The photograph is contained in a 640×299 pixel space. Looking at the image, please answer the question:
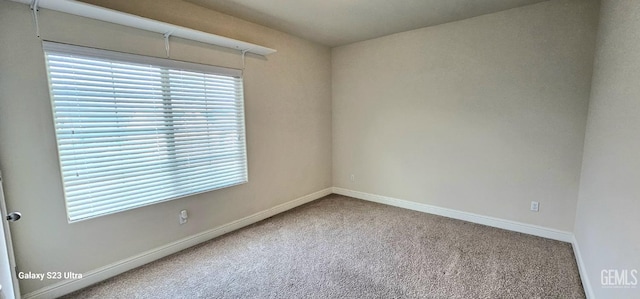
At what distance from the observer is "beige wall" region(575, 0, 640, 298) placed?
55.4 inches

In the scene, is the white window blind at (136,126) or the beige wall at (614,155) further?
the white window blind at (136,126)

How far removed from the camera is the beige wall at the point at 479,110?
2.78 m

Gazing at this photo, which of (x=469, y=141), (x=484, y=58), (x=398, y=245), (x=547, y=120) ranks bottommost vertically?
(x=398, y=245)

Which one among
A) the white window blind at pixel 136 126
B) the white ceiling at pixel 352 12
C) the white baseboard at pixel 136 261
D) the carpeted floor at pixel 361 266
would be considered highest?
the white ceiling at pixel 352 12

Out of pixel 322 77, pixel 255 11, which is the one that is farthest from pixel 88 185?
pixel 322 77

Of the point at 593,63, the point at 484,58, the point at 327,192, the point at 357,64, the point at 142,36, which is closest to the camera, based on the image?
the point at 142,36

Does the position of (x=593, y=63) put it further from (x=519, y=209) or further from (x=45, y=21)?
(x=45, y=21)

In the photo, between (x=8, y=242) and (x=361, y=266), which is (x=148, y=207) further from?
(x=361, y=266)

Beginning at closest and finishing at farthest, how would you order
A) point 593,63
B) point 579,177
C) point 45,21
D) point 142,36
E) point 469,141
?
point 45,21 < point 142,36 < point 593,63 < point 579,177 < point 469,141

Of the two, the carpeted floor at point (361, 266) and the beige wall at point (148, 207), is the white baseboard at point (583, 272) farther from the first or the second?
the beige wall at point (148, 207)

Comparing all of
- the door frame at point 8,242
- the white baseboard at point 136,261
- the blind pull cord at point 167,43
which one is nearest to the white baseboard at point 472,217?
the white baseboard at point 136,261

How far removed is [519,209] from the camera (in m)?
3.16

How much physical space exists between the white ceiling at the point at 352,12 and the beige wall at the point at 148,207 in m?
0.26

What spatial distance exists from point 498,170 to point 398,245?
1.62 m
